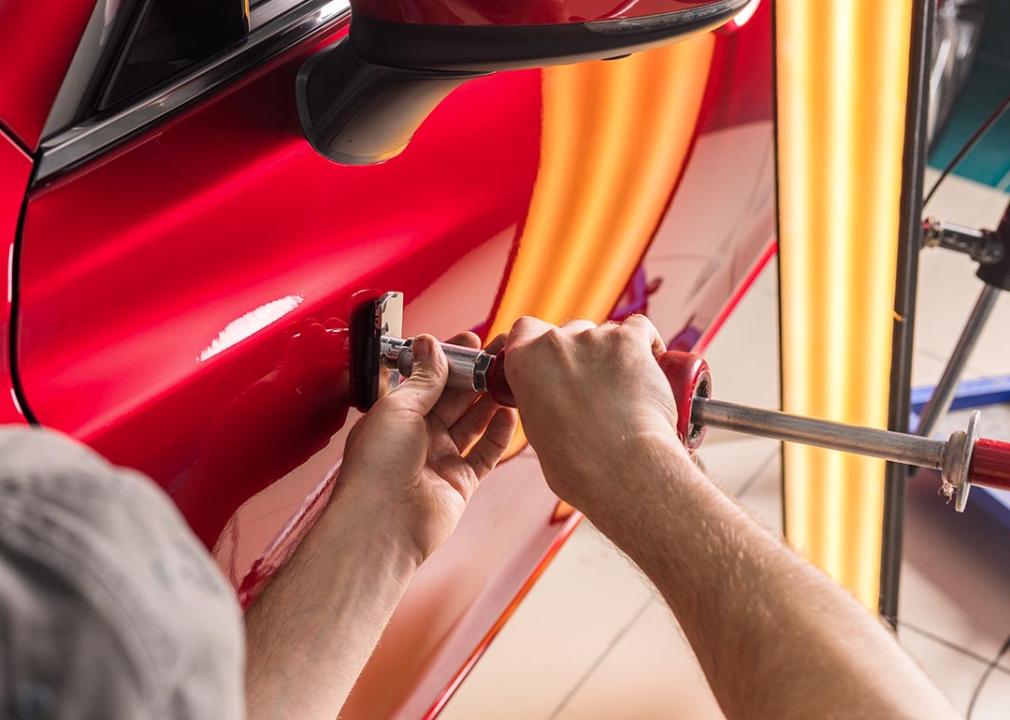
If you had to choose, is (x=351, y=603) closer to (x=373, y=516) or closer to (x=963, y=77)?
(x=373, y=516)

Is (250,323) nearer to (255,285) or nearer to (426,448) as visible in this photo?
(255,285)

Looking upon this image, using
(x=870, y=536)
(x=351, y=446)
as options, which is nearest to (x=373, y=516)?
(x=351, y=446)

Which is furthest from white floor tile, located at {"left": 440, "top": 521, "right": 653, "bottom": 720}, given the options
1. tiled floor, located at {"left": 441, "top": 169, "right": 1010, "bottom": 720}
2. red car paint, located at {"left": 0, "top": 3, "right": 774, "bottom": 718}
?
red car paint, located at {"left": 0, "top": 3, "right": 774, "bottom": 718}

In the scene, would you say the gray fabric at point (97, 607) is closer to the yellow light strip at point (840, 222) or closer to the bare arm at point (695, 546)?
the bare arm at point (695, 546)

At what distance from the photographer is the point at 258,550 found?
0.89 metres

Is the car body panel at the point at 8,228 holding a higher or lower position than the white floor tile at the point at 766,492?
higher

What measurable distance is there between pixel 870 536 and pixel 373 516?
3.03 ft

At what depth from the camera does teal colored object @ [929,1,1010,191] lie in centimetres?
351

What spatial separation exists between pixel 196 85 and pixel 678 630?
4.08 ft

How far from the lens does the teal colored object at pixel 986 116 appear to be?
3512 mm

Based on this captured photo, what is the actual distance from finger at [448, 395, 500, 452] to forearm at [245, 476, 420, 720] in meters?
0.11

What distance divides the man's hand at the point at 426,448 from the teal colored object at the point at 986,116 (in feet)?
9.35

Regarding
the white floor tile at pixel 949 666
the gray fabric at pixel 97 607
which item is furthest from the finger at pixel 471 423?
the white floor tile at pixel 949 666

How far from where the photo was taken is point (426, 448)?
0.99 m
